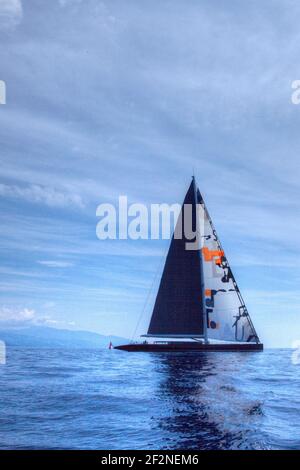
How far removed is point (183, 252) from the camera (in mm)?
58938

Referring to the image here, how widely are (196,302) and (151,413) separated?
124 ft

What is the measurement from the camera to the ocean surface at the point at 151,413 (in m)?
15.9

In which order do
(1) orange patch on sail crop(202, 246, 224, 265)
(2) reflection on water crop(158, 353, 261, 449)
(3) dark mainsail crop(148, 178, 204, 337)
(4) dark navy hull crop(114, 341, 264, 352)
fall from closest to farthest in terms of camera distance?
(2) reflection on water crop(158, 353, 261, 449) → (4) dark navy hull crop(114, 341, 264, 352) → (3) dark mainsail crop(148, 178, 204, 337) → (1) orange patch on sail crop(202, 246, 224, 265)

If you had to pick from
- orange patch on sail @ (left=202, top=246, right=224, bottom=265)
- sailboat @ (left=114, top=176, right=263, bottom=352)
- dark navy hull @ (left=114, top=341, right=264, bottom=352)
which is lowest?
dark navy hull @ (left=114, top=341, right=264, bottom=352)

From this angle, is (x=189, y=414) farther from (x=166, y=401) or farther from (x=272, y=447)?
(x=272, y=447)

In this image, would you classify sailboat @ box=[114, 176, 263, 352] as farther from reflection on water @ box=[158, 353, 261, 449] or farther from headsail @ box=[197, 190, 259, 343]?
reflection on water @ box=[158, 353, 261, 449]

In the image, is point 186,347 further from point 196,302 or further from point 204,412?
point 204,412

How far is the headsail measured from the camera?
57.8m

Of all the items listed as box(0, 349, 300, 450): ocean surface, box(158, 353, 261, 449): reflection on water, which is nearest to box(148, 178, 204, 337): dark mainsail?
box(158, 353, 261, 449): reflection on water

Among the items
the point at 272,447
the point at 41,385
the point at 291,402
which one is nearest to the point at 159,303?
the point at 41,385

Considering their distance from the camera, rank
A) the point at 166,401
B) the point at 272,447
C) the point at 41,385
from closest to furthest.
→ the point at 272,447, the point at 166,401, the point at 41,385

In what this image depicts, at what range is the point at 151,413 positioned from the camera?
20922 millimetres

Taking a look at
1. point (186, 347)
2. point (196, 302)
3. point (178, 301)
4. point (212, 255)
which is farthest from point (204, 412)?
point (212, 255)
